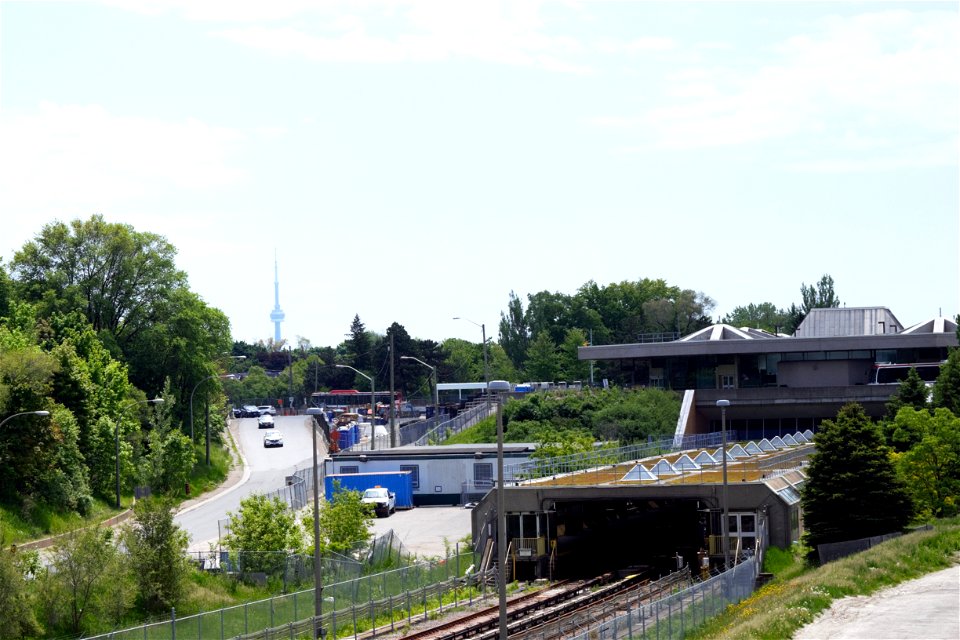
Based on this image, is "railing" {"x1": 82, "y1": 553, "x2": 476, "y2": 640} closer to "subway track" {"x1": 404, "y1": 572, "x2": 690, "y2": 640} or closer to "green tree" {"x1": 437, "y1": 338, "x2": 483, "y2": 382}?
"subway track" {"x1": 404, "y1": 572, "x2": 690, "y2": 640}

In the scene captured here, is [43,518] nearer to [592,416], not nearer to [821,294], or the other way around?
[592,416]

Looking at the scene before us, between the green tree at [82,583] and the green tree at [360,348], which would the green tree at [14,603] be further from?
the green tree at [360,348]

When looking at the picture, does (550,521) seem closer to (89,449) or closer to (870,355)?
(89,449)

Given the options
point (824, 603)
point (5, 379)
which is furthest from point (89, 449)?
point (824, 603)

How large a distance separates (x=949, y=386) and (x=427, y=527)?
3698cm

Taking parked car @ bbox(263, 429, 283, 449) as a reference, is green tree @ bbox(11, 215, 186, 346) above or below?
above

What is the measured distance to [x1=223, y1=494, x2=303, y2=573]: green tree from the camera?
50500mm

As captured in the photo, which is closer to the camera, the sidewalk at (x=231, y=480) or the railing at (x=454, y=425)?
the sidewalk at (x=231, y=480)

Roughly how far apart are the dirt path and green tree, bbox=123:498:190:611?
21.6m

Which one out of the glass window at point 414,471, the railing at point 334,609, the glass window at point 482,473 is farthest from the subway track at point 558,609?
the glass window at point 414,471

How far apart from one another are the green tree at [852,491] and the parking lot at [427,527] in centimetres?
1642

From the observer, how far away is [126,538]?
45375 millimetres

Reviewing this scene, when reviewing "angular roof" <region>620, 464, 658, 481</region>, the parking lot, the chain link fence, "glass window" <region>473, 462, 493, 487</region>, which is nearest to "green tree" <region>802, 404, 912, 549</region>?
"angular roof" <region>620, 464, 658, 481</region>

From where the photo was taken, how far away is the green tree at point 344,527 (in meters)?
53.3
